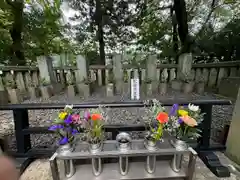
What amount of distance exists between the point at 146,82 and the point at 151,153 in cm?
252

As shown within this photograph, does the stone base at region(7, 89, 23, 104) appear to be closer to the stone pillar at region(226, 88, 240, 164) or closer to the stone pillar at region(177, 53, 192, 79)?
the stone pillar at region(226, 88, 240, 164)

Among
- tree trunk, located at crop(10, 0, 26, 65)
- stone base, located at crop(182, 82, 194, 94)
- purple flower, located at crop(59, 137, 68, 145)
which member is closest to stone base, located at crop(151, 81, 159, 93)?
stone base, located at crop(182, 82, 194, 94)

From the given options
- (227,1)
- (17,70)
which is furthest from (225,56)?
(17,70)

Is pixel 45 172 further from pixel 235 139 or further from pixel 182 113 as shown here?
pixel 235 139

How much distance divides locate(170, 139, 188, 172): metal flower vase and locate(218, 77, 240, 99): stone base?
2.58 meters

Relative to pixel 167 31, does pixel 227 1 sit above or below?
above

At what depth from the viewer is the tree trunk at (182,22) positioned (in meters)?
4.85

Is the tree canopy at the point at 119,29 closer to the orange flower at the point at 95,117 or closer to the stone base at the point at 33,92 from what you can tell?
the stone base at the point at 33,92

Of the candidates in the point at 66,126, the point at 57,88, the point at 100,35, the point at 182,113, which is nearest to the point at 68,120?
the point at 66,126

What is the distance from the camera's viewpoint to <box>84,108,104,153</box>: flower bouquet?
986mm

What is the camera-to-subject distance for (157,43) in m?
6.04

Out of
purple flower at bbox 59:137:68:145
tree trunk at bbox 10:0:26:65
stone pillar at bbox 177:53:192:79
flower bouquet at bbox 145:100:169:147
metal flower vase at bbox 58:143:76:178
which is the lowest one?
metal flower vase at bbox 58:143:76:178

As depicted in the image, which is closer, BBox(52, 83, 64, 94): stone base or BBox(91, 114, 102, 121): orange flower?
BBox(91, 114, 102, 121): orange flower

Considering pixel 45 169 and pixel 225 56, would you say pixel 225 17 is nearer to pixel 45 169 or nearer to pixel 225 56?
A: pixel 225 56
